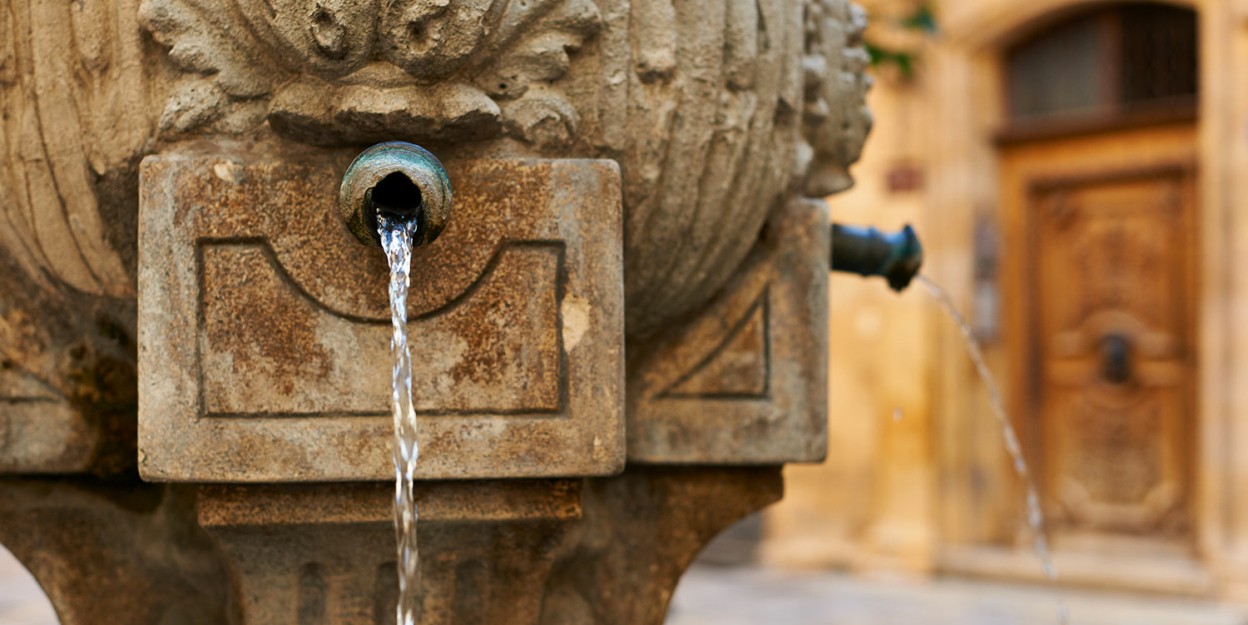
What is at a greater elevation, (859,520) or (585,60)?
(585,60)

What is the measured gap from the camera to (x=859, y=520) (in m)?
5.41

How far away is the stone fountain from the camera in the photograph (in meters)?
1.23

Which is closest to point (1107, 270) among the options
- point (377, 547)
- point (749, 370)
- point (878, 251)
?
point (878, 251)

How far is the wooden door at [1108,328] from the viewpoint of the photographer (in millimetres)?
4824

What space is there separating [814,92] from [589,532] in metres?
0.70

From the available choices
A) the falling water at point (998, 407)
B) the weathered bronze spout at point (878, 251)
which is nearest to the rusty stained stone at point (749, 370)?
the weathered bronze spout at point (878, 251)

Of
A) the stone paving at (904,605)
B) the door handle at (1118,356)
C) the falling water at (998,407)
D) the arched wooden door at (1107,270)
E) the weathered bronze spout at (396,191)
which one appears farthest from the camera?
the door handle at (1118,356)

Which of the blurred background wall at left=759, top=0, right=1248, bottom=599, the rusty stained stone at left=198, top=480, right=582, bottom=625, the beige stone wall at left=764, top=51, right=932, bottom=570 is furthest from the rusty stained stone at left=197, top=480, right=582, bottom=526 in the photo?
the beige stone wall at left=764, top=51, right=932, bottom=570

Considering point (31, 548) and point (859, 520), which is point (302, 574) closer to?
point (31, 548)

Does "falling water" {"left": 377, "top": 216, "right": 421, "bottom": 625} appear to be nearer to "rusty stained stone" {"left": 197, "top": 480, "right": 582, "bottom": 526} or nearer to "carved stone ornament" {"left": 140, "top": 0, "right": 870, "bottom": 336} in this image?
"rusty stained stone" {"left": 197, "top": 480, "right": 582, "bottom": 526}

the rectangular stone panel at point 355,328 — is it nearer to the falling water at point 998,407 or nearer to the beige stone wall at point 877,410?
the falling water at point 998,407

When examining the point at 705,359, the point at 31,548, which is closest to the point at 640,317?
the point at 705,359

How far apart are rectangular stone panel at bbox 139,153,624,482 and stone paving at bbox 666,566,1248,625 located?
283 centimetres

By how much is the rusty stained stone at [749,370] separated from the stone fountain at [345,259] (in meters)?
0.07
